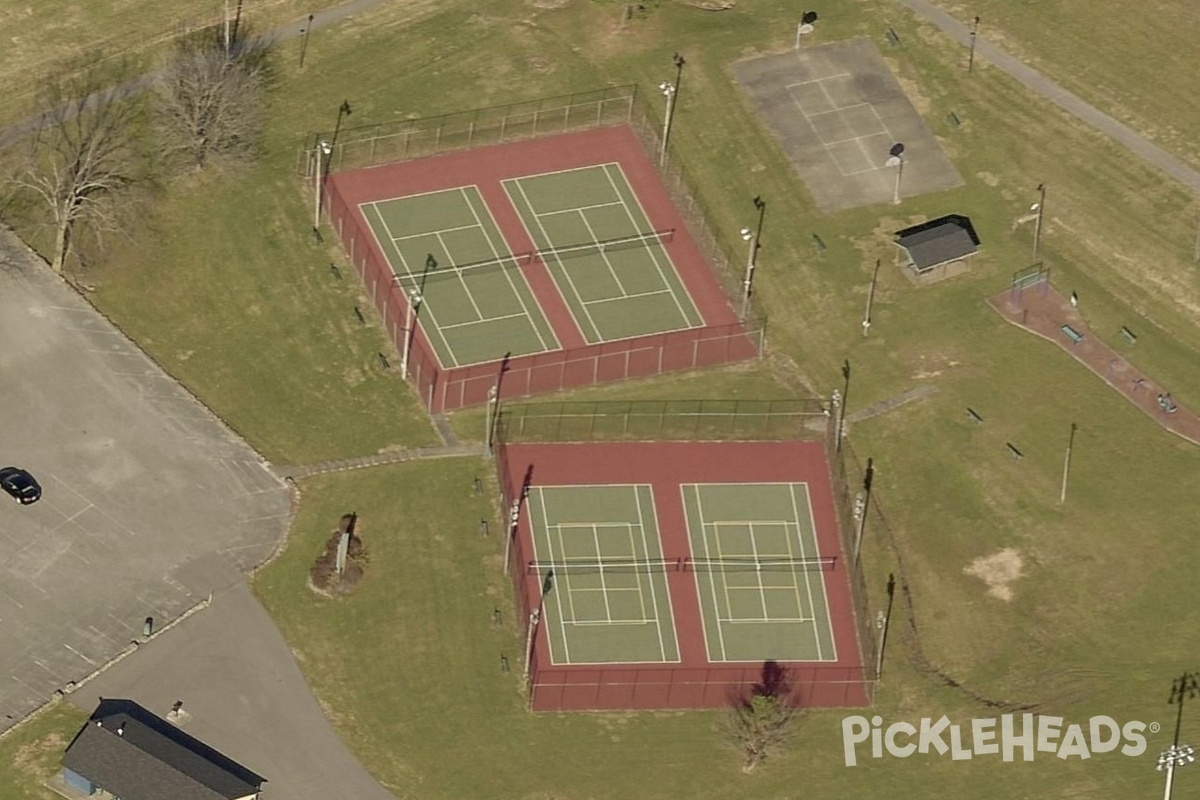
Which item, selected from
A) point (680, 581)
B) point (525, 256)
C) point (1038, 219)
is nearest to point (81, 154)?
point (525, 256)

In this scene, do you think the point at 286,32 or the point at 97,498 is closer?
the point at 97,498

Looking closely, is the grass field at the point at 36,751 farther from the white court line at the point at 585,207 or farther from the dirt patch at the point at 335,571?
the white court line at the point at 585,207

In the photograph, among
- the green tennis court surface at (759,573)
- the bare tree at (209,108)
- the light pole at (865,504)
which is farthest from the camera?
the bare tree at (209,108)

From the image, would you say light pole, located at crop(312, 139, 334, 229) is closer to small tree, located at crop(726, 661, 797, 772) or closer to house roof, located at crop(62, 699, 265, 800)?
house roof, located at crop(62, 699, 265, 800)

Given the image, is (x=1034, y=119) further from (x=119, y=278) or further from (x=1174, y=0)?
(x=119, y=278)

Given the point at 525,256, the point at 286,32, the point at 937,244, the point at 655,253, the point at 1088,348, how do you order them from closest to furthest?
1. the point at 1088,348
2. the point at 937,244
3. the point at 525,256
4. the point at 655,253
5. the point at 286,32

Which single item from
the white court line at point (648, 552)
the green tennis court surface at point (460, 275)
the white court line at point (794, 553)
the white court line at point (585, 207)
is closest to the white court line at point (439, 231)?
the green tennis court surface at point (460, 275)

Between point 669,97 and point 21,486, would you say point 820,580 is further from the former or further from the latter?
point 21,486
